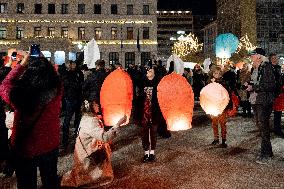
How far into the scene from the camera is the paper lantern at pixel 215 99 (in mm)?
9008

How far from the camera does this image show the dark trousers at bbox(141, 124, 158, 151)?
7938mm

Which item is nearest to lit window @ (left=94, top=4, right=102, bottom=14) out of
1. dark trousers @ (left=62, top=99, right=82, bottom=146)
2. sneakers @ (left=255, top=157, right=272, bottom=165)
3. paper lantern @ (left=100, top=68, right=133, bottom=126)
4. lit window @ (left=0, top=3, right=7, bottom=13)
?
lit window @ (left=0, top=3, right=7, bottom=13)

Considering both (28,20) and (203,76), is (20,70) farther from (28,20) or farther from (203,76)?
(28,20)

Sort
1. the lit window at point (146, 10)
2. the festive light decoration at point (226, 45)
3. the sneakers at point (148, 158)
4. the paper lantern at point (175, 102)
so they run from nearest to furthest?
the sneakers at point (148, 158) → the paper lantern at point (175, 102) → the festive light decoration at point (226, 45) → the lit window at point (146, 10)

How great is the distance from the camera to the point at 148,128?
8.00m

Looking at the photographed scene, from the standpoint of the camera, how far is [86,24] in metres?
65.4

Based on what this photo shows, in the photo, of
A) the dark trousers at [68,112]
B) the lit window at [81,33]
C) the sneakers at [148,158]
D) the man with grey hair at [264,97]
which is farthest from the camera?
the lit window at [81,33]

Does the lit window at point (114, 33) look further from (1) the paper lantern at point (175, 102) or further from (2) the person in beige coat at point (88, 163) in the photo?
(2) the person in beige coat at point (88, 163)

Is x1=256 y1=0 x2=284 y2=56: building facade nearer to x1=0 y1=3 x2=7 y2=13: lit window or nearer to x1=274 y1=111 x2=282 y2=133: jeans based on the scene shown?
x1=0 y1=3 x2=7 y2=13: lit window

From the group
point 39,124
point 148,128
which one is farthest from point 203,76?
point 39,124

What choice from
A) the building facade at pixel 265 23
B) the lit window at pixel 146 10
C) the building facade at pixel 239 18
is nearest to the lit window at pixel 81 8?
the lit window at pixel 146 10

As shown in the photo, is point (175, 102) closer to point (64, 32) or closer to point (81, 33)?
point (81, 33)

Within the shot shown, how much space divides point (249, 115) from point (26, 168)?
11.9 m

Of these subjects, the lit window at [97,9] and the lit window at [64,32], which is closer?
the lit window at [64,32]
